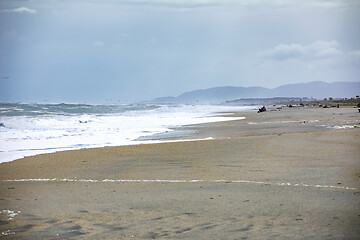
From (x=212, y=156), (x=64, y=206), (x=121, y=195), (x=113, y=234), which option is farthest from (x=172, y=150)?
(x=113, y=234)

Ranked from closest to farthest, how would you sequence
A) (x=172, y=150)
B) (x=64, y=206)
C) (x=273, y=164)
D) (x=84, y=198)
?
(x=64, y=206) → (x=84, y=198) → (x=273, y=164) → (x=172, y=150)

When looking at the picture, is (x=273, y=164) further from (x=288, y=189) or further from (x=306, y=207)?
(x=306, y=207)

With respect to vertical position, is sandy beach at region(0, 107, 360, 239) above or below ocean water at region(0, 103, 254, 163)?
below

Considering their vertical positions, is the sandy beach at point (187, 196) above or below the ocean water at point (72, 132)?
below

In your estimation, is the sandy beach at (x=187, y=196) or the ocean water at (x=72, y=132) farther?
the ocean water at (x=72, y=132)

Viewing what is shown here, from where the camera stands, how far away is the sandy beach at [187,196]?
4.34 m

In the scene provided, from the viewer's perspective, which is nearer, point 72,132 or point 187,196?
point 187,196

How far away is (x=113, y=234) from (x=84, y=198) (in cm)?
175

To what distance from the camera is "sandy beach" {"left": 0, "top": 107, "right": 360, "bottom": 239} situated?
4.34 m

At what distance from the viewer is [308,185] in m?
6.30

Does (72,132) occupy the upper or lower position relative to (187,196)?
upper

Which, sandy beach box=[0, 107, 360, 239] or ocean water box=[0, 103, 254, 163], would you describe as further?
ocean water box=[0, 103, 254, 163]

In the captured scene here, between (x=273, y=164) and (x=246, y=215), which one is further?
(x=273, y=164)

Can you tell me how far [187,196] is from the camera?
19.2 feet
